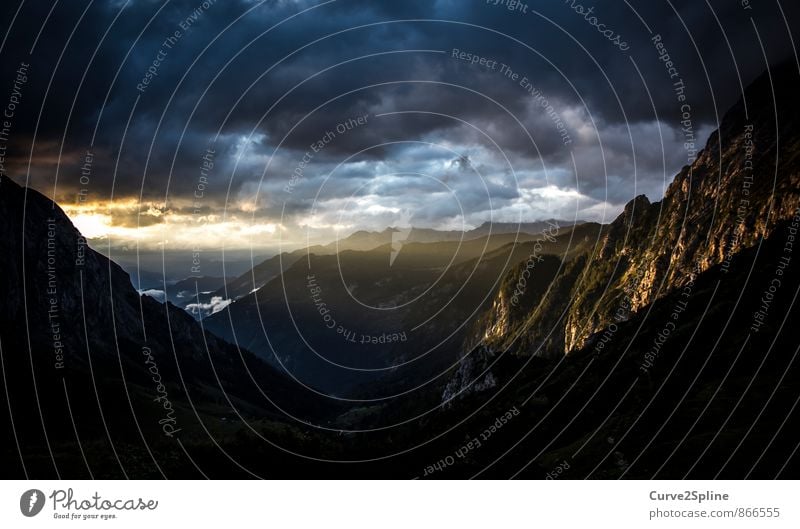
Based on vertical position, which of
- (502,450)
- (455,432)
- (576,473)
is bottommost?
(455,432)

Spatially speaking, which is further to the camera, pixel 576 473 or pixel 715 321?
pixel 715 321

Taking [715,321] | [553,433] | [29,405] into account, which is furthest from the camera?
[29,405]

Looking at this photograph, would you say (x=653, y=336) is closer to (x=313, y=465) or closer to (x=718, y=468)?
(x=313, y=465)

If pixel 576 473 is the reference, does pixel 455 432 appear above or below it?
below

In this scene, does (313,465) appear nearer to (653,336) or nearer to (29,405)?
(653,336)
